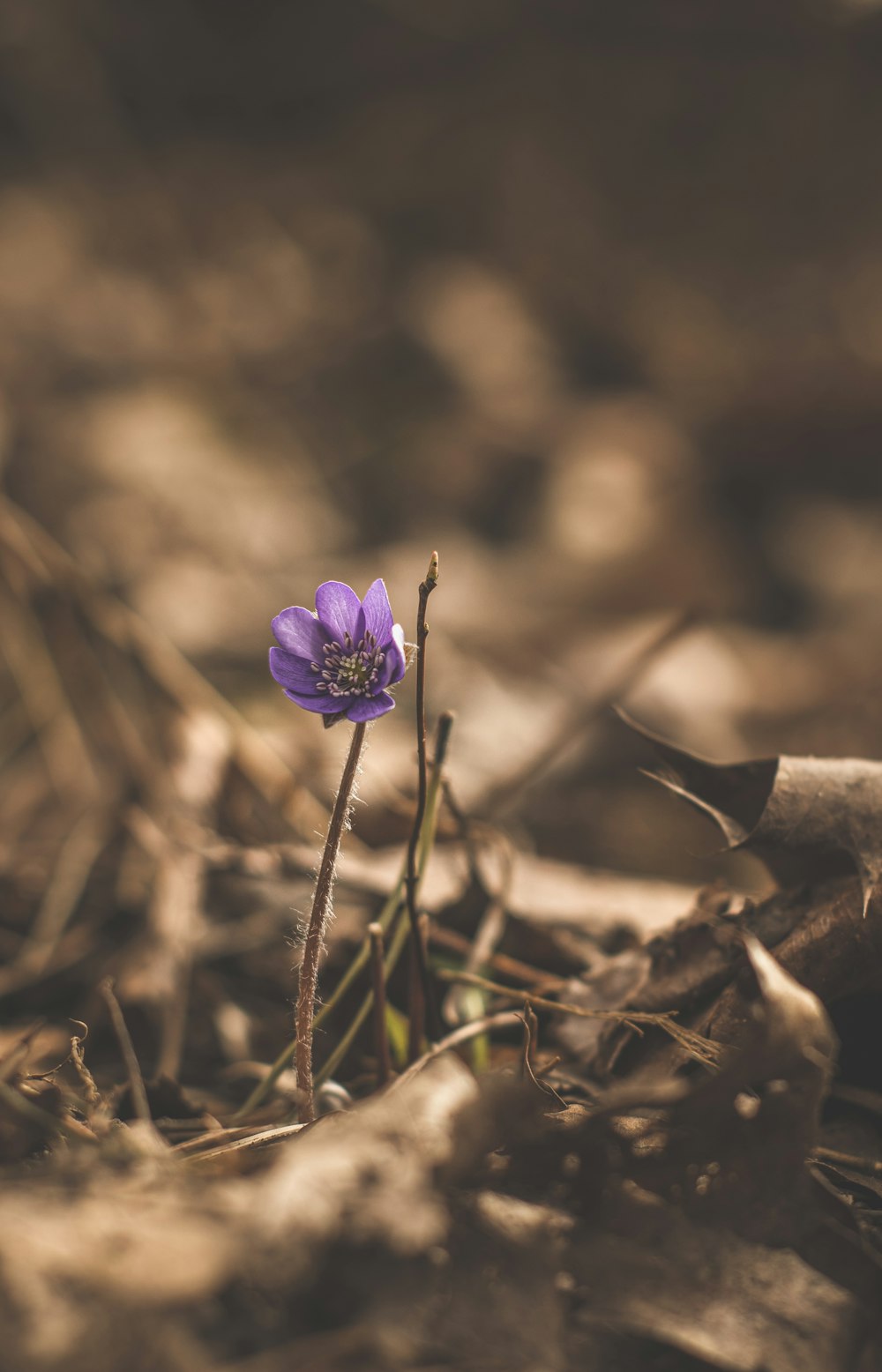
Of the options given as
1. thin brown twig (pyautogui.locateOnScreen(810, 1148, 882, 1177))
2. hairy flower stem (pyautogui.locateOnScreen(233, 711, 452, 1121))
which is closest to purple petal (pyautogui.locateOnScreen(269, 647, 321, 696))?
hairy flower stem (pyautogui.locateOnScreen(233, 711, 452, 1121))

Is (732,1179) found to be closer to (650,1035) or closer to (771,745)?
(650,1035)

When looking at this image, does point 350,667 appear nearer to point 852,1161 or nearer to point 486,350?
point 852,1161

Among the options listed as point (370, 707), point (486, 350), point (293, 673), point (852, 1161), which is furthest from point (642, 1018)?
point (486, 350)

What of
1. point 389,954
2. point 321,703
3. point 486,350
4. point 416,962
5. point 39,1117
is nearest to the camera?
point 39,1117

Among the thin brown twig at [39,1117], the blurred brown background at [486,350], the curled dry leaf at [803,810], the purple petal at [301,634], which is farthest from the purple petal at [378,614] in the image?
the blurred brown background at [486,350]

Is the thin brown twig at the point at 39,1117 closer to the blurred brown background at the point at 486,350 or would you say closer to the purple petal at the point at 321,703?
the purple petal at the point at 321,703

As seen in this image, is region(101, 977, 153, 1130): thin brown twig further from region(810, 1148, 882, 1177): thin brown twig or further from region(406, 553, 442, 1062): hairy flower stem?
region(810, 1148, 882, 1177): thin brown twig
